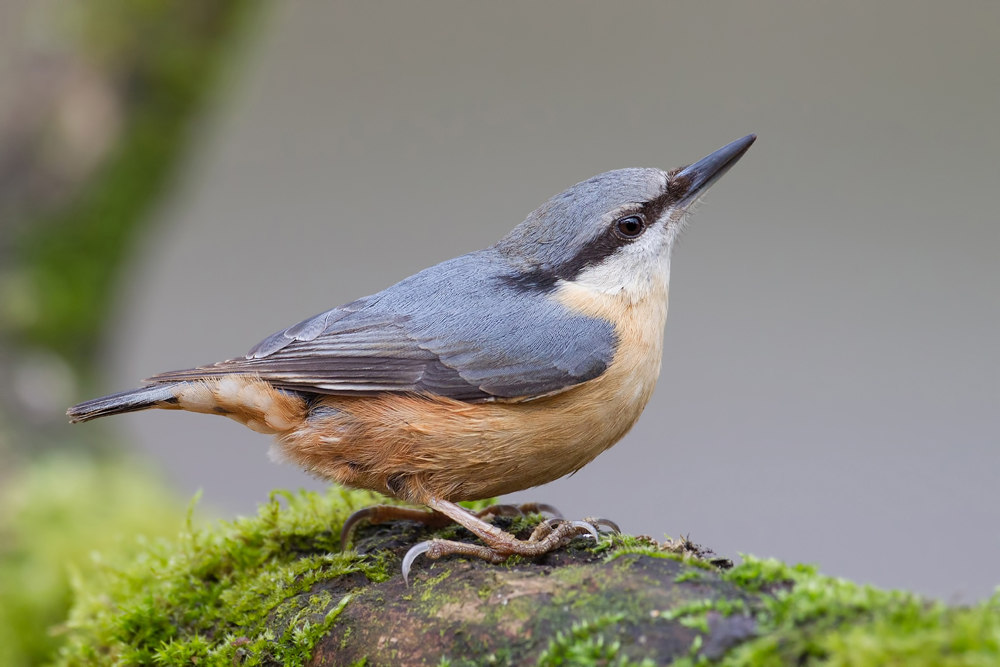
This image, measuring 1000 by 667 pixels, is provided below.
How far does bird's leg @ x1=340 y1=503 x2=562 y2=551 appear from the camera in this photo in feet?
10.1

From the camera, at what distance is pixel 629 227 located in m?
3.17

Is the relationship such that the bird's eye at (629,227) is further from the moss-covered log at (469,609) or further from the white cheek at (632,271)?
the moss-covered log at (469,609)

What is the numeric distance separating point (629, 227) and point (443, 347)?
3.03 ft

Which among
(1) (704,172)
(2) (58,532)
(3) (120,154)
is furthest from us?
(3) (120,154)

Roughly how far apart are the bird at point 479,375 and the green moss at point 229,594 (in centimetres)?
28

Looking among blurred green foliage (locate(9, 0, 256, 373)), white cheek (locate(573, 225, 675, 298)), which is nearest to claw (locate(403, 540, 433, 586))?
white cheek (locate(573, 225, 675, 298))

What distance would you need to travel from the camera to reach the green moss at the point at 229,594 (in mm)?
2533

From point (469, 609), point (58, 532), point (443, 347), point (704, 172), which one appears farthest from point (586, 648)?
point (58, 532)

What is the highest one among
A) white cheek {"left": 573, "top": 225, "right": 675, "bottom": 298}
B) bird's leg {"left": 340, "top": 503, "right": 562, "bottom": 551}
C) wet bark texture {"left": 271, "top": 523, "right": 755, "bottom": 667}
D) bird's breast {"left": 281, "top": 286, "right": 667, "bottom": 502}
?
white cheek {"left": 573, "top": 225, "right": 675, "bottom": 298}

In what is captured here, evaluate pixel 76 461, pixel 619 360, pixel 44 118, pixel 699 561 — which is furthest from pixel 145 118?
pixel 699 561

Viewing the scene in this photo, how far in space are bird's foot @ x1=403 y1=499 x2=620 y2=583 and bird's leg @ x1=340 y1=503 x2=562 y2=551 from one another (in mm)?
383

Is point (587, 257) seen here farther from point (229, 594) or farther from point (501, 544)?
point (229, 594)

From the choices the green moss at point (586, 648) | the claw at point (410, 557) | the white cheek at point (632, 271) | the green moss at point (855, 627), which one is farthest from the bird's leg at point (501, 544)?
the white cheek at point (632, 271)

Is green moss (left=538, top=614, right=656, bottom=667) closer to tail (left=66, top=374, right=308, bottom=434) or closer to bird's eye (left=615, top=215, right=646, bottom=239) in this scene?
tail (left=66, top=374, right=308, bottom=434)
